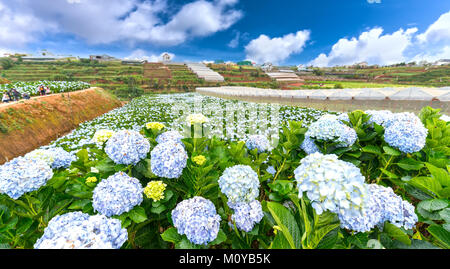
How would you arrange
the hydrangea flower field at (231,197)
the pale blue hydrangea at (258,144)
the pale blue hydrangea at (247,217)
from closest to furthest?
1. the hydrangea flower field at (231,197)
2. the pale blue hydrangea at (247,217)
3. the pale blue hydrangea at (258,144)

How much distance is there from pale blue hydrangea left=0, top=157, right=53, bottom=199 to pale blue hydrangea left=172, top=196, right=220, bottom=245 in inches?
47.0

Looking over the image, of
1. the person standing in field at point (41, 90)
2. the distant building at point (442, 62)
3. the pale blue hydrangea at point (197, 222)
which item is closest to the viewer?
the pale blue hydrangea at point (197, 222)

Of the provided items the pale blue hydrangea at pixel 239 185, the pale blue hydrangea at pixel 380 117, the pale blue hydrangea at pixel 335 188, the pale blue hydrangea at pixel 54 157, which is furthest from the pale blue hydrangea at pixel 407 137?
the pale blue hydrangea at pixel 54 157

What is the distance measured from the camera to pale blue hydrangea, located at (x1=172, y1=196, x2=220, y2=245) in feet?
Answer: 3.94

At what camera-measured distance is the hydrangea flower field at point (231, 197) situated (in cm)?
99

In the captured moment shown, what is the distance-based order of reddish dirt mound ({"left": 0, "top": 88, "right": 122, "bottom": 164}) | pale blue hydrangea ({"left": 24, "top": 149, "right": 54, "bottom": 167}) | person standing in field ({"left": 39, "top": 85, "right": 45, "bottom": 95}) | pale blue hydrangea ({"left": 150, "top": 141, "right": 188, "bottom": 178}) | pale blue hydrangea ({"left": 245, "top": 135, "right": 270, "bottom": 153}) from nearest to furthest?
1. pale blue hydrangea ({"left": 150, "top": 141, "right": 188, "bottom": 178})
2. pale blue hydrangea ({"left": 24, "top": 149, "right": 54, "bottom": 167})
3. pale blue hydrangea ({"left": 245, "top": 135, "right": 270, "bottom": 153})
4. reddish dirt mound ({"left": 0, "top": 88, "right": 122, "bottom": 164})
5. person standing in field ({"left": 39, "top": 85, "right": 45, "bottom": 95})

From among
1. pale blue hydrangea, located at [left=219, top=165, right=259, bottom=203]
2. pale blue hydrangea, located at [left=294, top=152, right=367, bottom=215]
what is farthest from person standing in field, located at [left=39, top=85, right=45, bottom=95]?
pale blue hydrangea, located at [left=294, top=152, right=367, bottom=215]

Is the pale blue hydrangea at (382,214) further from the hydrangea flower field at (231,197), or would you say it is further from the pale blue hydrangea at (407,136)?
the pale blue hydrangea at (407,136)

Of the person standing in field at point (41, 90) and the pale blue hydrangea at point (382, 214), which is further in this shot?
the person standing in field at point (41, 90)

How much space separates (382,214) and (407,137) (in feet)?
3.24

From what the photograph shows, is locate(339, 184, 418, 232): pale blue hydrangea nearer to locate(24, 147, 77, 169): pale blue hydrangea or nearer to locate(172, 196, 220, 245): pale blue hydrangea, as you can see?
locate(172, 196, 220, 245): pale blue hydrangea

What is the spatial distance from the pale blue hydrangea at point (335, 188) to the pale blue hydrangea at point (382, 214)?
0.68 ft

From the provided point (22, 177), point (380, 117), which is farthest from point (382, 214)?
point (22, 177)
